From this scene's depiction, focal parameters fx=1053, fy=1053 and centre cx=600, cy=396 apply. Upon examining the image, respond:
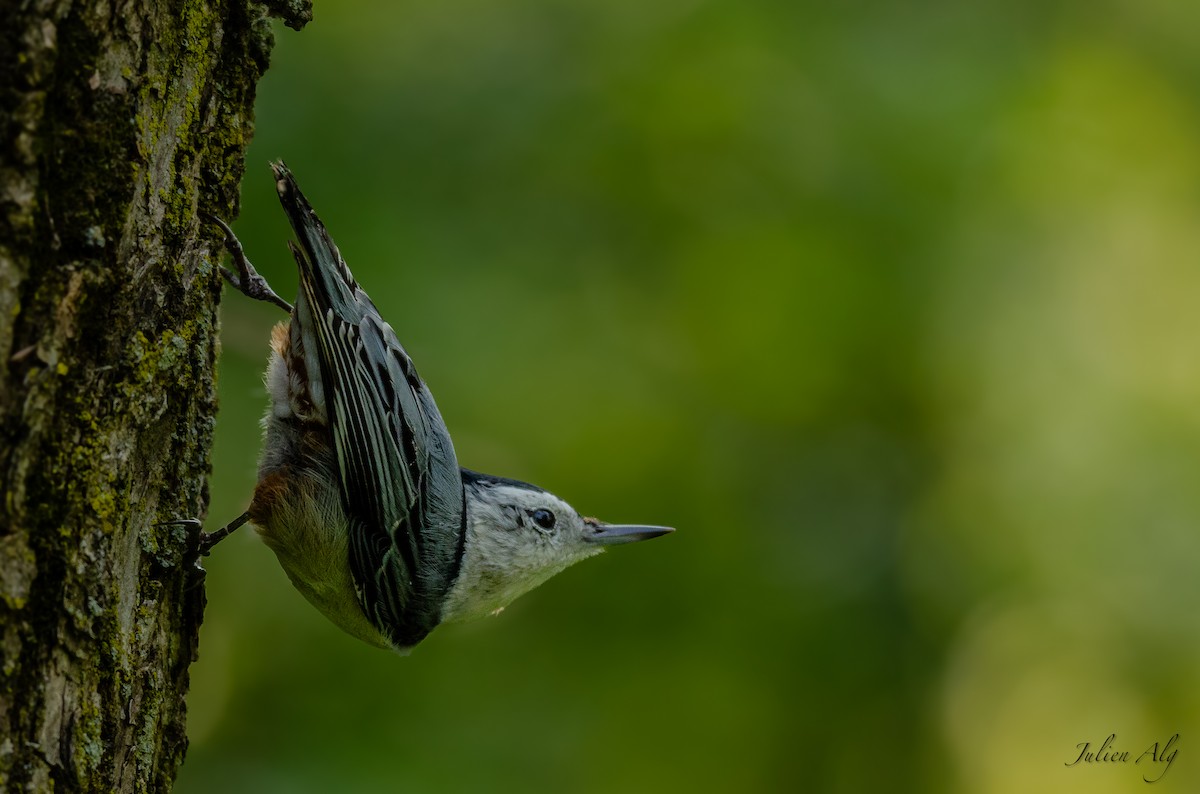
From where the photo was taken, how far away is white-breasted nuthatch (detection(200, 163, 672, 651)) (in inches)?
107

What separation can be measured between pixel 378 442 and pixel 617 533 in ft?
Answer: 2.88

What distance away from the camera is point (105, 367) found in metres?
1.65

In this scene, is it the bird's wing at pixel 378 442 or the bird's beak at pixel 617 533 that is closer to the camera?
the bird's wing at pixel 378 442

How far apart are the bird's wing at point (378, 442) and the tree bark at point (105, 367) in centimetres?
61

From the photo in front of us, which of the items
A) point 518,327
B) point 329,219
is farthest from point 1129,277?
point 329,219

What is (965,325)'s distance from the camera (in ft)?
12.1

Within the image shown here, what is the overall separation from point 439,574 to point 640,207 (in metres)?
1.52

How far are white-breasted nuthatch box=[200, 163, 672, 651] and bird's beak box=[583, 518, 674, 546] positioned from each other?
1.44 ft

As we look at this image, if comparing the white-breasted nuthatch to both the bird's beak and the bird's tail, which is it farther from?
the bird's beak

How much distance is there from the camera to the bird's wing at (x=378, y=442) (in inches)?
107

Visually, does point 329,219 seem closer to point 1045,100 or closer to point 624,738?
point 624,738
